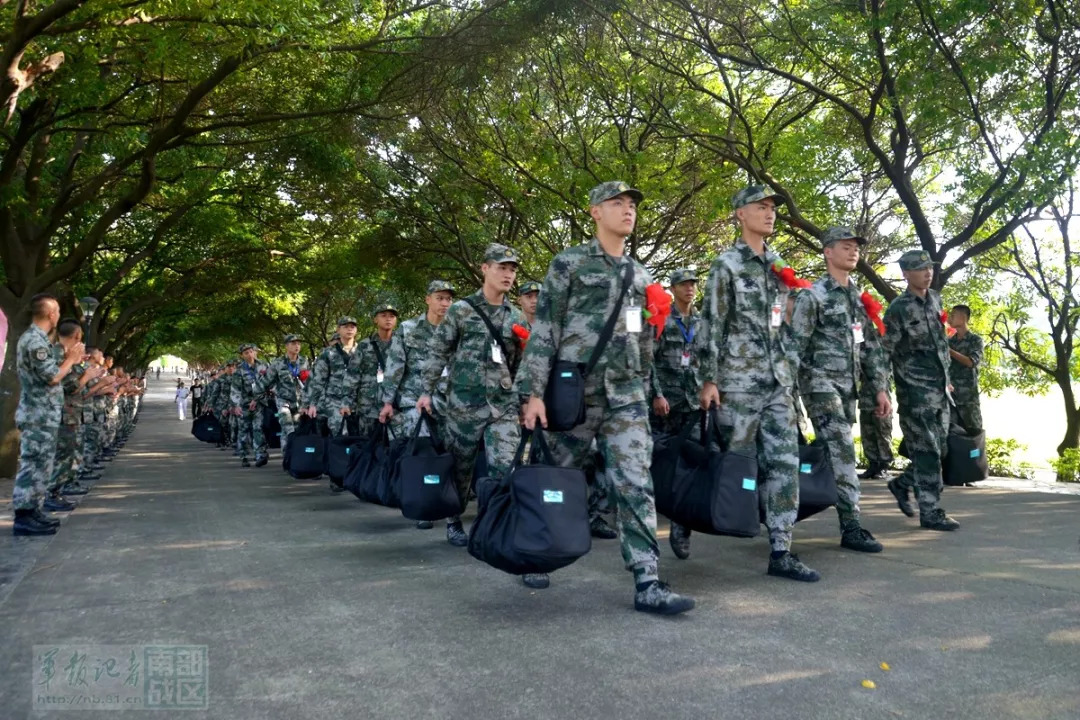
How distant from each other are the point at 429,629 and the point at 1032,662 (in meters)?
2.60

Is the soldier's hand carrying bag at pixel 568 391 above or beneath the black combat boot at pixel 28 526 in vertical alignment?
above

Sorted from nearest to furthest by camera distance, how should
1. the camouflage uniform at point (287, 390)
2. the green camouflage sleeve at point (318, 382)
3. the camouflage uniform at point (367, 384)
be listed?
the camouflage uniform at point (367, 384) < the green camouflage sleeve at point (318, 382) < the camouflage uniform at point (287, 390)

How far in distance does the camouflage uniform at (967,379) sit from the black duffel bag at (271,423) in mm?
10372

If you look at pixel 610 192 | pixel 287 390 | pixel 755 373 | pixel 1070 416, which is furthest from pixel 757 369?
pixel 1070 416

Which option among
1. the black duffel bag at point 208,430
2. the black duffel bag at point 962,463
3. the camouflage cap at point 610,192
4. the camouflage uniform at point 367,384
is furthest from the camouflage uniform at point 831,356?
the black duffel bag at point 208,430

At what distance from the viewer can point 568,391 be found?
171 inches

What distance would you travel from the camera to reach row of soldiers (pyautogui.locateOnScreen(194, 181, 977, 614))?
450 centimetres

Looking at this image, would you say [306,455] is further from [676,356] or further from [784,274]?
[784,274]

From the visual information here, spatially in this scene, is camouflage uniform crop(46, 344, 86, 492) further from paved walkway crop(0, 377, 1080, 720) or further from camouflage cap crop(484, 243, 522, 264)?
camouflage cap crop(484, 243, 522, 264)

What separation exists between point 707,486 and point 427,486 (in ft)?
6.92

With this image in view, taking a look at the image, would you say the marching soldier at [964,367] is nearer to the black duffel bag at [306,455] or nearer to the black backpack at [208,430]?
the black duffel bag at [306,455]

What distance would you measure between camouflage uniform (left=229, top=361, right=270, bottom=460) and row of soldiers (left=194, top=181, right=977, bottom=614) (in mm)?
7335

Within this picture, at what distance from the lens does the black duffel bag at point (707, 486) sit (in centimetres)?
457

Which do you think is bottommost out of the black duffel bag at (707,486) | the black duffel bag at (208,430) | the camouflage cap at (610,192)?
the black duffel bag at (208,430)
